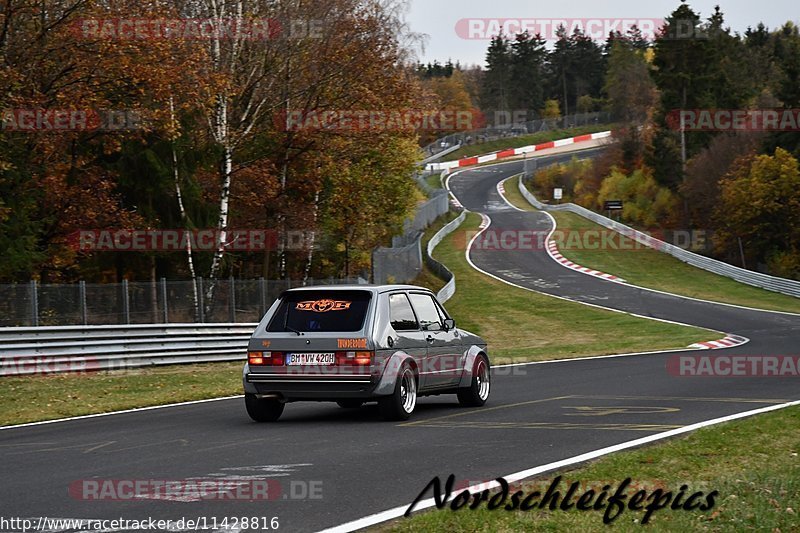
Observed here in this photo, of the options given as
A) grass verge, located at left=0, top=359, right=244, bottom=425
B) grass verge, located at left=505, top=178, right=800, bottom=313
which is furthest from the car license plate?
grass verge, located at left=505, top=178, right=800, bottom=313

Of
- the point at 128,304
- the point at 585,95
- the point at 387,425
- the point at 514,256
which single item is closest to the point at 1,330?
the point at 128,304

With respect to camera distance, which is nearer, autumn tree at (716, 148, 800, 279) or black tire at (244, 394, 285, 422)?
black tire at (244, 394, 285, 422)

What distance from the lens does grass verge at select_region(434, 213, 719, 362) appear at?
31.0 m

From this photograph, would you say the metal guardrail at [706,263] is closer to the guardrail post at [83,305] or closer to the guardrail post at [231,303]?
the guardrail post at [231,303]

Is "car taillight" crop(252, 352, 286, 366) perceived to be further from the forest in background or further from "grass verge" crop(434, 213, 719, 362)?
"grass verge" crop(434, 213, 719, 362)

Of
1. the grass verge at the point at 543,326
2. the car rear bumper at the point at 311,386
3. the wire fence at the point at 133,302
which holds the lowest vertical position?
the grass verge at the point at 543,326

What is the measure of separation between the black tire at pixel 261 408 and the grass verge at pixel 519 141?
115 m

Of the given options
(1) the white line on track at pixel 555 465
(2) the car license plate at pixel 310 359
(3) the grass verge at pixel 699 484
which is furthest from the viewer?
(2) the car license plate at pixel 310 359

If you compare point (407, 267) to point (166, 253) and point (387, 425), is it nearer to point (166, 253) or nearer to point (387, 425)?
point (166, 253)

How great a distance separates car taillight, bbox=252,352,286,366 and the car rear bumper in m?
0.14

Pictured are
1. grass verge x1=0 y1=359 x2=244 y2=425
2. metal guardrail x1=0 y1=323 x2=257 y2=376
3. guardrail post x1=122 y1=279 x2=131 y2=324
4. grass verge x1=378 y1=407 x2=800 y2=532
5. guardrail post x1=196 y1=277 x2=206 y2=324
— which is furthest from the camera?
guardrail post x1=196 y1=277 x2=206 y2=324

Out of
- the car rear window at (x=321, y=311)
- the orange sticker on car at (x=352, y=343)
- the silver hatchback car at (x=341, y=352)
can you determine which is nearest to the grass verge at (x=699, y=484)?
the silver hatchback car at (x=341, y=352)

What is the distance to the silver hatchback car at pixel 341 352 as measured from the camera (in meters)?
12.9

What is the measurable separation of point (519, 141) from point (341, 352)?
128m
